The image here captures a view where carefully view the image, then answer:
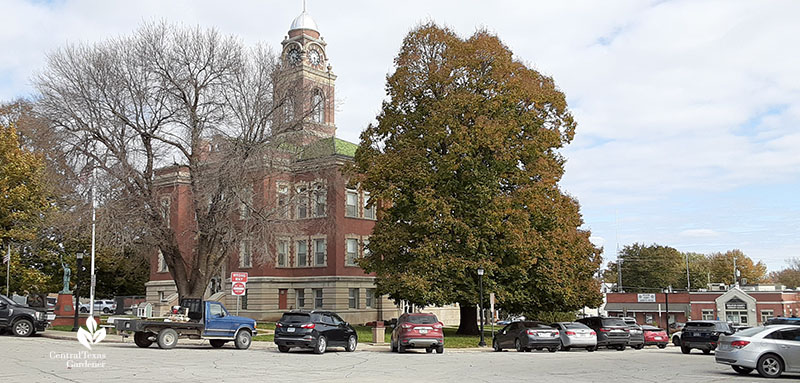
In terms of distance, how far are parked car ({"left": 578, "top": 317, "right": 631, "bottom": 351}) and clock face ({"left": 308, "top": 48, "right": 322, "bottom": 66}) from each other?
134 feet

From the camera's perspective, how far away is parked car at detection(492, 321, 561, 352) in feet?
95.0

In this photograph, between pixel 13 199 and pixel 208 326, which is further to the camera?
pixel 13 199

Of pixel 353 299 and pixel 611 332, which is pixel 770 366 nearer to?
pixel 611 332

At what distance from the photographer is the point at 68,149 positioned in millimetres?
33500

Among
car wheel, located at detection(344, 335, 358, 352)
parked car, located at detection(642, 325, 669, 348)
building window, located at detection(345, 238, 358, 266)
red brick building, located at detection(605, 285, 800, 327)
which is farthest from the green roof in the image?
red brick building, located at detection(605, 285, 800, 327)

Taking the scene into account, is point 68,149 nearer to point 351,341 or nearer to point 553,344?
point 351,341

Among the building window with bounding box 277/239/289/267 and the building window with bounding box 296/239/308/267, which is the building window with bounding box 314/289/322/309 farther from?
the building window with bounding box 277/239/289/267

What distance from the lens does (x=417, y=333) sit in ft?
86.6

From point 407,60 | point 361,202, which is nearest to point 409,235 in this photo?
point 407,60

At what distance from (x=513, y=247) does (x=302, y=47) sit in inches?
1448

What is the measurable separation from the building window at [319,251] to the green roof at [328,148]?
6.54 meters

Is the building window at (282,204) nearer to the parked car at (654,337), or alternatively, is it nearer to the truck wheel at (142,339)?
the truck wheel at (142,339)

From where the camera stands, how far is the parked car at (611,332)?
32.0m

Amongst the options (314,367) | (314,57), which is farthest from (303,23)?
(314,367)
